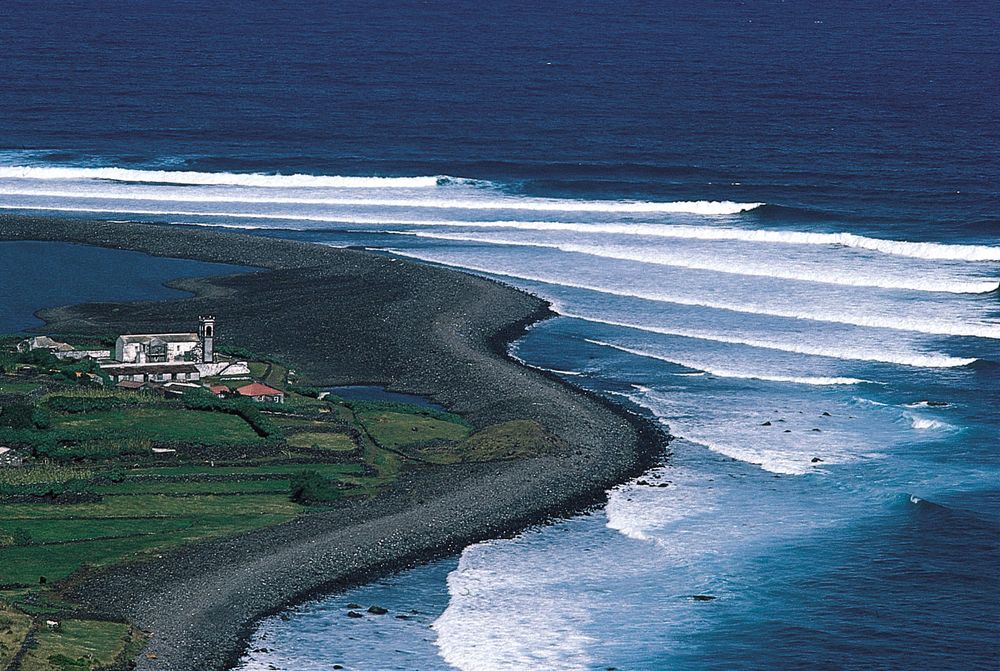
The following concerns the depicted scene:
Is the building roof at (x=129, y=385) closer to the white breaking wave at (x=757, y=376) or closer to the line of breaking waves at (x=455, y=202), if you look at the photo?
the white breaking wave at (x=757, y=376)

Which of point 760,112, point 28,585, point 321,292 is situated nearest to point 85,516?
point 28,585

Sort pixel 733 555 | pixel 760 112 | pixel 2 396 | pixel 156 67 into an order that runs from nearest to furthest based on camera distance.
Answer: pixel 733 555, pixel 2 396, pixel 760 112, pixel 156 67

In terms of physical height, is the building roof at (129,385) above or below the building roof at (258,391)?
below

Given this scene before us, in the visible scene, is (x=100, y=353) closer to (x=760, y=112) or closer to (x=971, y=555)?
(x=971, y=555)

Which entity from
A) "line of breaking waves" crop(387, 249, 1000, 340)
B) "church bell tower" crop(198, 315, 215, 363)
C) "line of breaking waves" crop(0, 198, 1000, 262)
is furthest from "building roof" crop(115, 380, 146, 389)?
"line of breaking waves" crop(0, 198, 1000, 262)

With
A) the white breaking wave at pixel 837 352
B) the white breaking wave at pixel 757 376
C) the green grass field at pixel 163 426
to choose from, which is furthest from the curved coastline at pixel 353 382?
the white breaking wave at pixel 837 352

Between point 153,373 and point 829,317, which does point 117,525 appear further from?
point 829,317
